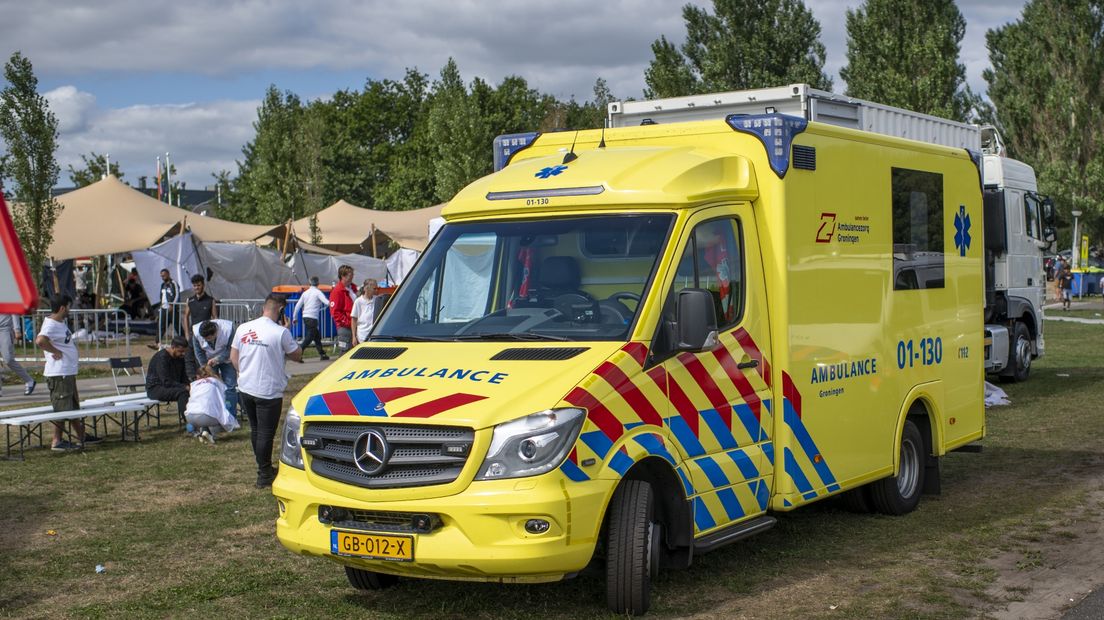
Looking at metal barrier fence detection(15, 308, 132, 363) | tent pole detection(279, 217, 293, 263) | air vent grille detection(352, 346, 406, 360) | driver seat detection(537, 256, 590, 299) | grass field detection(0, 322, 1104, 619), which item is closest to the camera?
air vent grille detection(352, 346, 406, 360)

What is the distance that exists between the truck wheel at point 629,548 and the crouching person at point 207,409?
29.6ft

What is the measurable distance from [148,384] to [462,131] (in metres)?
29.2

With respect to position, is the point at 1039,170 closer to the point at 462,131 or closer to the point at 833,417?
the point at 462,131

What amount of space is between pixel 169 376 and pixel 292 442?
9.47 metres

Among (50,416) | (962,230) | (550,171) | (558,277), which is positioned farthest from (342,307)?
(558,277)

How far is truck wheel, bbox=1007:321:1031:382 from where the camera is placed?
1972 centimetres

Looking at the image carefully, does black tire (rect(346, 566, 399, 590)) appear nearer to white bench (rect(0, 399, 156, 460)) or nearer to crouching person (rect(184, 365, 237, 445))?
white bench (rect(0, 399, 156, 460))

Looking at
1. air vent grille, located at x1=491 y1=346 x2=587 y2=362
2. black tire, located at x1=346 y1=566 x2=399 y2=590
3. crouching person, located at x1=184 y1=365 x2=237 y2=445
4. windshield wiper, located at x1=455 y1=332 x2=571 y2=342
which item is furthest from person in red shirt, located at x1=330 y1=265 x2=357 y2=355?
air vent grille, located at x1=491 y1=346 x2=587 y2=362

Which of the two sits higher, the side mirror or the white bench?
the side mirror

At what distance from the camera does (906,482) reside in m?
9.90

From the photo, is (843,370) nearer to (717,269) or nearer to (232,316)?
(717,269)

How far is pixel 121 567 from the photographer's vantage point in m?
8.54

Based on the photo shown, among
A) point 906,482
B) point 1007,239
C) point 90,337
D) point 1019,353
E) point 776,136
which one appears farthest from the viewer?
point 90,337

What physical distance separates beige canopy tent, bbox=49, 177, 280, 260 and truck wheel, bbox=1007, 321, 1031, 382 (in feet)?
66.8
